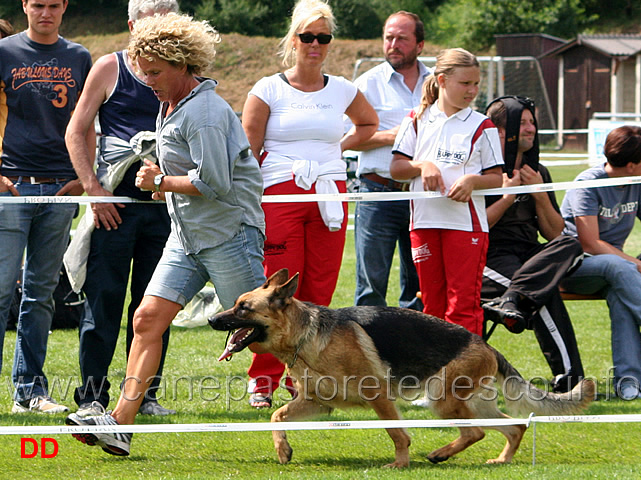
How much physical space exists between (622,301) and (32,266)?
A: 3.76 m

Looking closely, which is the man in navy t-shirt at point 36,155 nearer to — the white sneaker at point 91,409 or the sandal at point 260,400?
the white sneaker at point 91,409

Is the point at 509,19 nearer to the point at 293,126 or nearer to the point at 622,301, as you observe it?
the point at 622,301

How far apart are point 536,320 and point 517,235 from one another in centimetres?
59

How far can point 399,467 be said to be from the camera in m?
4.15

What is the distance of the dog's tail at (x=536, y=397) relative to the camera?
14.7 feet

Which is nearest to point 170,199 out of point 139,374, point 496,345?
point 139,374

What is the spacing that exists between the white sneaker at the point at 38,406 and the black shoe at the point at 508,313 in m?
2.66

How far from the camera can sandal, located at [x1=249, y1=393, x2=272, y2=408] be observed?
5.29 meters

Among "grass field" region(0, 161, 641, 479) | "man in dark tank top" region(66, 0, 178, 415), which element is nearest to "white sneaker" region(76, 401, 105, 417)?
"man in dark tank top" region(66, 0, 178, 415)

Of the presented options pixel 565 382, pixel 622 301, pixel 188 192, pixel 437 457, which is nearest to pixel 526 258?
pixel 622 301

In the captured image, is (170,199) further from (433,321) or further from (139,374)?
(433,321)

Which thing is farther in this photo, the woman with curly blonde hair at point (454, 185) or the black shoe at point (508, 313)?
the black shoe at point (508, 313)

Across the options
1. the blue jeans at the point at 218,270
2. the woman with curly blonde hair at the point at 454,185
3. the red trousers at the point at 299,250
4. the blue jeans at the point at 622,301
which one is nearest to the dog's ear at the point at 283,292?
the blue jeans at the point at 218,270

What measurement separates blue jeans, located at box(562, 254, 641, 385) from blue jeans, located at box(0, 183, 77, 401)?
3313mm
